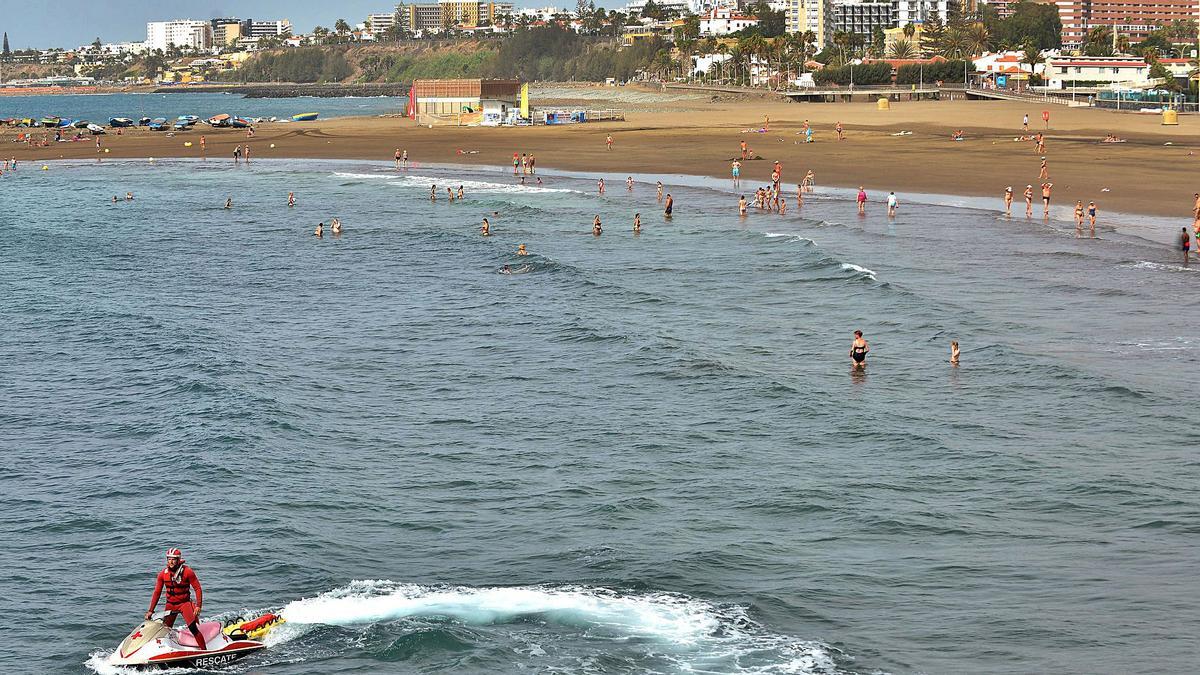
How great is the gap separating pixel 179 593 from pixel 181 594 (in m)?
0.03

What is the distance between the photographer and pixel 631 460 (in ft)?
91.2

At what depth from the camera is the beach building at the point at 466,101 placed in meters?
127

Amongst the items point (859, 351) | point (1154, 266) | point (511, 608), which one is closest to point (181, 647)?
point (511, 608)

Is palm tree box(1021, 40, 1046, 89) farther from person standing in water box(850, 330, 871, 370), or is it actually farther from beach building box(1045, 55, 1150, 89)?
person standing in water box(850, 330, 871, 370)

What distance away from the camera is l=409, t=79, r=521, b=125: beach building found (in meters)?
127

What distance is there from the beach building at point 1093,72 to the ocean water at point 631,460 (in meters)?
101

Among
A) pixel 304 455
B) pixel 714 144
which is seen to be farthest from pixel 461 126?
pixel 304 455

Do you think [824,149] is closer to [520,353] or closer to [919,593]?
[520,353]

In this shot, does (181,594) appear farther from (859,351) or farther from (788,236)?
(788,236)

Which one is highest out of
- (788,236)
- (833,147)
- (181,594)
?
(833,147)

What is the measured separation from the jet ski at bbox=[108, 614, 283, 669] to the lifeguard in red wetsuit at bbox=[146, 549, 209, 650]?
0.11 metres

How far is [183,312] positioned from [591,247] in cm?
1798

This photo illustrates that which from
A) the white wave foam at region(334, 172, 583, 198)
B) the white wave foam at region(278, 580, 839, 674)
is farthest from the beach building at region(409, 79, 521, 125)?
the white wave foam at region(278, 580, 839, 674)

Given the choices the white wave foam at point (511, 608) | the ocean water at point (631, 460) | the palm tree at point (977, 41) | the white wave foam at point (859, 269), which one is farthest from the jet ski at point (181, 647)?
the palm tree at point (977, 41)
